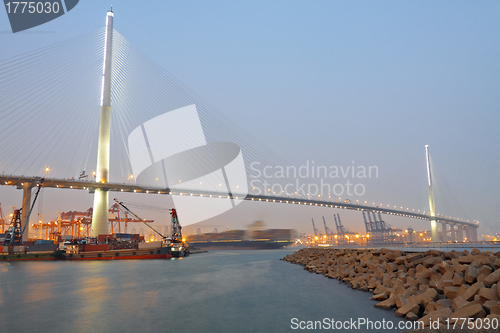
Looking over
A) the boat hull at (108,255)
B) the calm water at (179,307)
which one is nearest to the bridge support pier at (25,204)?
the boat hull at (108,255)

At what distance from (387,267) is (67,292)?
13.5 m

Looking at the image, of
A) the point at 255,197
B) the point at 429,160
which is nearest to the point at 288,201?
the point at 255,197

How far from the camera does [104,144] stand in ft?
146

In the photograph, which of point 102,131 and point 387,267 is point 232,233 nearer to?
point 102,131

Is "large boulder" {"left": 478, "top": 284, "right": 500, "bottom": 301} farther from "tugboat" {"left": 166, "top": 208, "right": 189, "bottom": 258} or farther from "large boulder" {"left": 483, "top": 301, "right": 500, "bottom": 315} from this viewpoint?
"tugboat" {"left": 166, "top": 208, "right": 189, "bottom": 258}

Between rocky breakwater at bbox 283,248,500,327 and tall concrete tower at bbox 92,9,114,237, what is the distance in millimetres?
39270

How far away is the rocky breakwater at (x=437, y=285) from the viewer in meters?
6.85

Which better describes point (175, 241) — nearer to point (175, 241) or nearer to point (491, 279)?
point (175, 241)

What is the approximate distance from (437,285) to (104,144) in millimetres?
43683

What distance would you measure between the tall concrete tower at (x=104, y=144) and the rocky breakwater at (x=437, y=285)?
39270 mm

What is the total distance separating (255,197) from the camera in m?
59.0

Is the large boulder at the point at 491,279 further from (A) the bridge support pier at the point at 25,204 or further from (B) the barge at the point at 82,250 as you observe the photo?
(A) the bridge support pier at the point at 25,204

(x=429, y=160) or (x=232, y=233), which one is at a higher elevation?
(x=429, y=160)

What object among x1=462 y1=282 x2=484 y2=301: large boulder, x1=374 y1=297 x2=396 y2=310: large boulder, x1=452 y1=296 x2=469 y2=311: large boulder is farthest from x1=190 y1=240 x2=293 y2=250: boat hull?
x1=452 y1=296 x2=469 y2=311: large boulder
